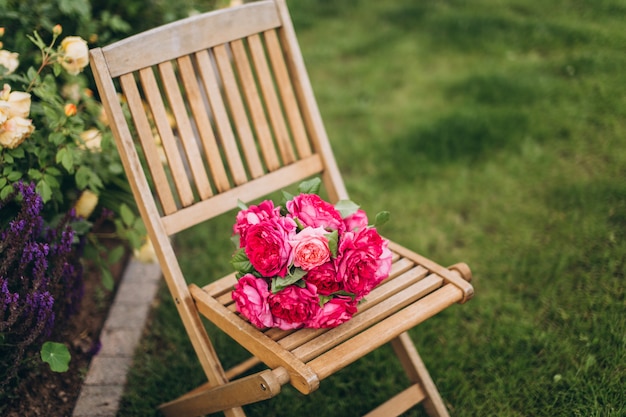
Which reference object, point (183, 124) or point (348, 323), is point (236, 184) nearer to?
point (183, 124)

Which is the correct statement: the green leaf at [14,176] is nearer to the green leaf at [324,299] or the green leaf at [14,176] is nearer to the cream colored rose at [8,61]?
the cream colored rose at [8,61]

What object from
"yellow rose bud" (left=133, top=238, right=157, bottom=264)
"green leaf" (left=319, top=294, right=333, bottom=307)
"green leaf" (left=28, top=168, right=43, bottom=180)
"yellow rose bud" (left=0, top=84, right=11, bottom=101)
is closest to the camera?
"green leaf" (left=319, top=294, right=333, bottom=307)

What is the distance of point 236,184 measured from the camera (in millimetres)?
2125

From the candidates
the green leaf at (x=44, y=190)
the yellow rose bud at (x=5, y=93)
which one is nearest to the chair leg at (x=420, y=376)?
the green leaf at (x=44, y=190)

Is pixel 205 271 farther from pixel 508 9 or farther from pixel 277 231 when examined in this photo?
pixel 508 9

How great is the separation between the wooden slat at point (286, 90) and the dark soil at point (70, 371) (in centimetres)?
108

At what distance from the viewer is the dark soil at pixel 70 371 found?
2.00 m

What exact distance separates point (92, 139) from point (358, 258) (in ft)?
4.14

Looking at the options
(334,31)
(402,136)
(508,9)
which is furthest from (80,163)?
(508,9)

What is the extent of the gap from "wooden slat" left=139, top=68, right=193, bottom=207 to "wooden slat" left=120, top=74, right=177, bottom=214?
3 centimetres

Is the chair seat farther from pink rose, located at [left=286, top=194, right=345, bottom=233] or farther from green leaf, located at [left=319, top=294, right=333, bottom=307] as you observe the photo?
pink rose, located at [left=286, top=194, right=345, bottom=233]

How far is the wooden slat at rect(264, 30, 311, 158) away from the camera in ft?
7.16

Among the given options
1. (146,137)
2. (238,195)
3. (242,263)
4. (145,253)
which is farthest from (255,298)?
(145,253)

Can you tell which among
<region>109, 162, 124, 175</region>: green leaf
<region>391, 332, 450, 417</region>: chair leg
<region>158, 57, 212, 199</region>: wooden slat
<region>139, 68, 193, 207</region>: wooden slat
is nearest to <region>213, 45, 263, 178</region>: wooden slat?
<region>158, 57, 212, 199</region>: wooden slat
